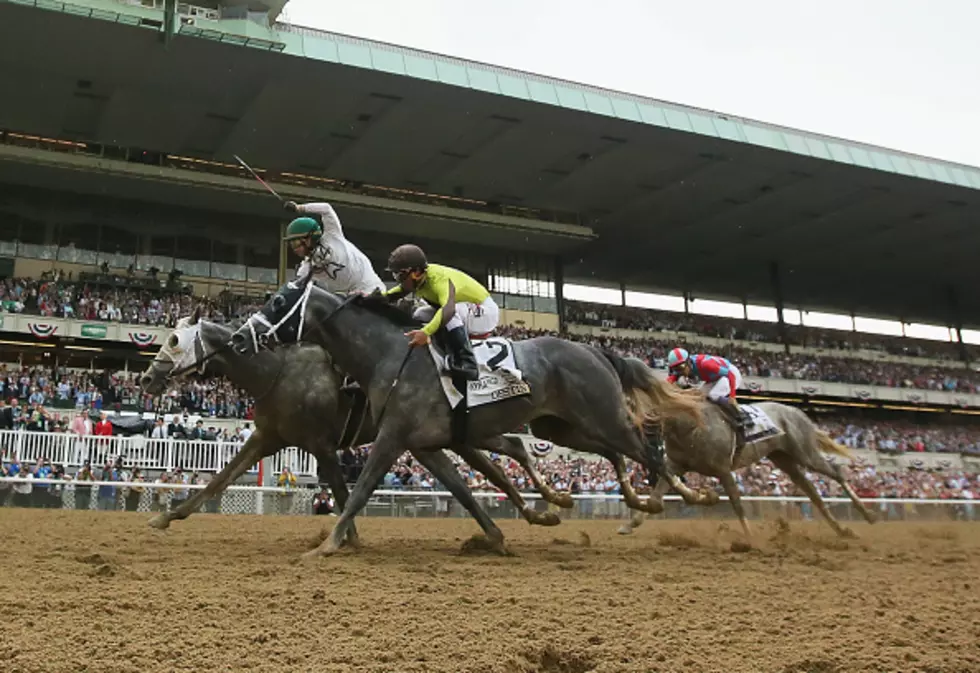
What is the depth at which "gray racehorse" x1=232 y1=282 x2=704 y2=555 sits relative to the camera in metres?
6.41

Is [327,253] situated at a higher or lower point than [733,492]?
higher

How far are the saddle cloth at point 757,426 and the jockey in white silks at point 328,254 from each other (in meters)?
5.69

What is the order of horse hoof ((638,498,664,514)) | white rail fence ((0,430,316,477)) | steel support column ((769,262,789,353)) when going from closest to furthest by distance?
horse hoof ((638,498,664,514)), white rail fence ((0,430,316,477)), steel support column ((769,262,789,353))

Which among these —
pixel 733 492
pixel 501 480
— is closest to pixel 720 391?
pixel 733 492

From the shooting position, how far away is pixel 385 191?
3494 centimetres

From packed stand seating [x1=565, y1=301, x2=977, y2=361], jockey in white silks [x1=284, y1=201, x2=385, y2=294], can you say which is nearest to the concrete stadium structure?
packed stand seating [x1=565, y1=301, x2=977, y2=361]

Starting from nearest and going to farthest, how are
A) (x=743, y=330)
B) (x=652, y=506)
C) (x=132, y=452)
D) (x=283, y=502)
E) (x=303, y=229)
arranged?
(x=303, y=229) → (x=652, y=506) → (x=283, y=502) → (x=132, y=452) → (x=743, y=330)

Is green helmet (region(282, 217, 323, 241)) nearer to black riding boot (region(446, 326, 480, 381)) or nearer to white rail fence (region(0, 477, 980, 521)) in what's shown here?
black riding boot (region(446, 326, 480, 381))

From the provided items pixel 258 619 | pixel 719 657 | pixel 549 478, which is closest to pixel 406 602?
pixel 258 619

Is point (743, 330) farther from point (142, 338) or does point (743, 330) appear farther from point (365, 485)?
point (365, 485)

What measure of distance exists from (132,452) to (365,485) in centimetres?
1293

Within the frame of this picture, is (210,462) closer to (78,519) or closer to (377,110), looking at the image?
(78,519)

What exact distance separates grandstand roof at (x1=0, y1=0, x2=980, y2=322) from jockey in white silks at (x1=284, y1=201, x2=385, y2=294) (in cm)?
1930

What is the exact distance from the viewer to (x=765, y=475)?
23484mm
